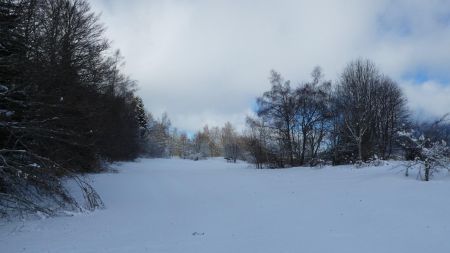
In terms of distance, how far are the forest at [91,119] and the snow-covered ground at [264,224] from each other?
117 cm

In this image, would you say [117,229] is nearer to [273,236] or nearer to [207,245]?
[207,245]

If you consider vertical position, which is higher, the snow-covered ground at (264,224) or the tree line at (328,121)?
the tree line at (328,121)

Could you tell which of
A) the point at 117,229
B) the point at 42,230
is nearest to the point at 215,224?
the point at 117,229

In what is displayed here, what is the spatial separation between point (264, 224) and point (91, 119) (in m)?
11.9

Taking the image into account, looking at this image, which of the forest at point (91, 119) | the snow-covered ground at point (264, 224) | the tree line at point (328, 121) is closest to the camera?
the snow-covered ground at point (264, 224)

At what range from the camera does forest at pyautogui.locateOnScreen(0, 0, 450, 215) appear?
9594 millimetres

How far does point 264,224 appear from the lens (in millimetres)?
8578

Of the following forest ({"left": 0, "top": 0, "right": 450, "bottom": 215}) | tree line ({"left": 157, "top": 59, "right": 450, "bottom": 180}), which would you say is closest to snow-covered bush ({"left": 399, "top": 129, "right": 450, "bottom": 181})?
forest ({"left": 0, "top": 0, "right": 450, "bottom": 215})

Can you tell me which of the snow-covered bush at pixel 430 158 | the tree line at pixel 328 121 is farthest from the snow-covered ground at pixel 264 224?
the tree line at pixel 328 121

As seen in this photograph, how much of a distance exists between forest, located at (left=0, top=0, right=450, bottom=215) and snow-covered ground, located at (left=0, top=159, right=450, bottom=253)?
46.1 inches

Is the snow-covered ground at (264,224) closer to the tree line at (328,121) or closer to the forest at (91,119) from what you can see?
the forest at (91,119)

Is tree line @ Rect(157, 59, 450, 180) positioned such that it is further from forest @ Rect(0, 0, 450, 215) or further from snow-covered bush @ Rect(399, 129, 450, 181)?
snow-covered bush @ Rect(399, 129, 450, 181)

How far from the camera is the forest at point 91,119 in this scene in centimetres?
959

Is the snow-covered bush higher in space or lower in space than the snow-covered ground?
higher
